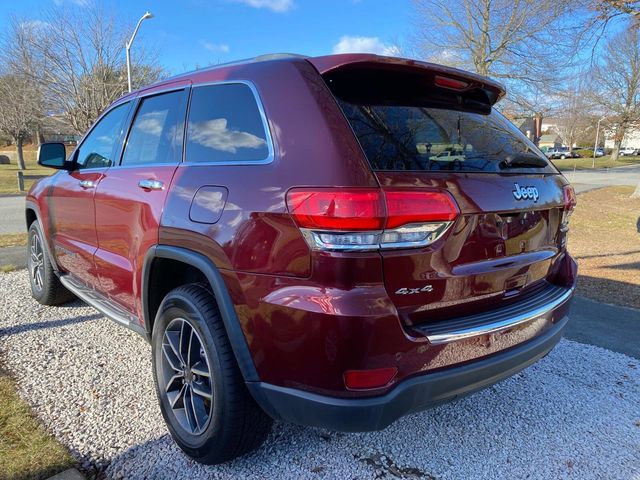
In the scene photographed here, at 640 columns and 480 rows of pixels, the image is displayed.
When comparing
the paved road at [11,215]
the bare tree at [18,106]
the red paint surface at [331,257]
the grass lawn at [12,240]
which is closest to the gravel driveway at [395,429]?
the red paint surface at [331,257]

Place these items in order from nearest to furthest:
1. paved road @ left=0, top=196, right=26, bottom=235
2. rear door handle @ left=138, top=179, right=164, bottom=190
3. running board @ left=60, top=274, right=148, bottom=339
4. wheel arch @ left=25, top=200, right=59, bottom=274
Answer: rear door handle @ left=138, top=179, right=164, bottom=190 → running board @ left=60, top=274, right=148, bottom=339 → wheel arch @ left=25, top=200, right=59, bottom=274 → paved road @ left=0, top=196, right=26, bottom=235

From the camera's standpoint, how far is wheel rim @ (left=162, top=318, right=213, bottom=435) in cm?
234

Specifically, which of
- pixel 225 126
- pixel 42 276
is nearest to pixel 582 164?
pixel 42 276

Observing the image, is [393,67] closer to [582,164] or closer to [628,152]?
[582,164]

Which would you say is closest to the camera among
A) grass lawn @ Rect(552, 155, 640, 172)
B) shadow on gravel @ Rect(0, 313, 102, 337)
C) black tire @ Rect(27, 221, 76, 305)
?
shadow on gravel @ Rect(0, 313, 102, 337)

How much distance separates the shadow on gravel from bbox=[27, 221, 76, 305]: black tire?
1.30ft

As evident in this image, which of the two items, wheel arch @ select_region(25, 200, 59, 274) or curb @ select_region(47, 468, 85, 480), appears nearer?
curb @ select_region(47, 468, 85, 480)

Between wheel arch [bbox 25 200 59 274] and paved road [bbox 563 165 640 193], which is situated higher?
wheel arch [bbox 25 200 59 274]

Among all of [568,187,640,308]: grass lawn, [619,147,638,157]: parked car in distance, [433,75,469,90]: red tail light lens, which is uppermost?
[433,75,469,90]: red tail light lens

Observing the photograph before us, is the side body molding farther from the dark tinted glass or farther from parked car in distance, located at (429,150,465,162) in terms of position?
parked car in distance, located at (429,150,465,162)

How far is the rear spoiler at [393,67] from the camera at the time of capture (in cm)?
201

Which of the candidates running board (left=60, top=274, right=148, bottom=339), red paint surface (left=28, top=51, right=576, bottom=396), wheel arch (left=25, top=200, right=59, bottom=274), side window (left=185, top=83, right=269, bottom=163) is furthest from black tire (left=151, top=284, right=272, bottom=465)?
wheel arch (left=25, top=200, right=59, bottom=274)

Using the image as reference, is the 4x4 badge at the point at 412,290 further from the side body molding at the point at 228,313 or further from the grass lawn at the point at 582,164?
the grass lawn at the point at 582,164

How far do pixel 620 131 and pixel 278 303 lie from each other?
204 ft
